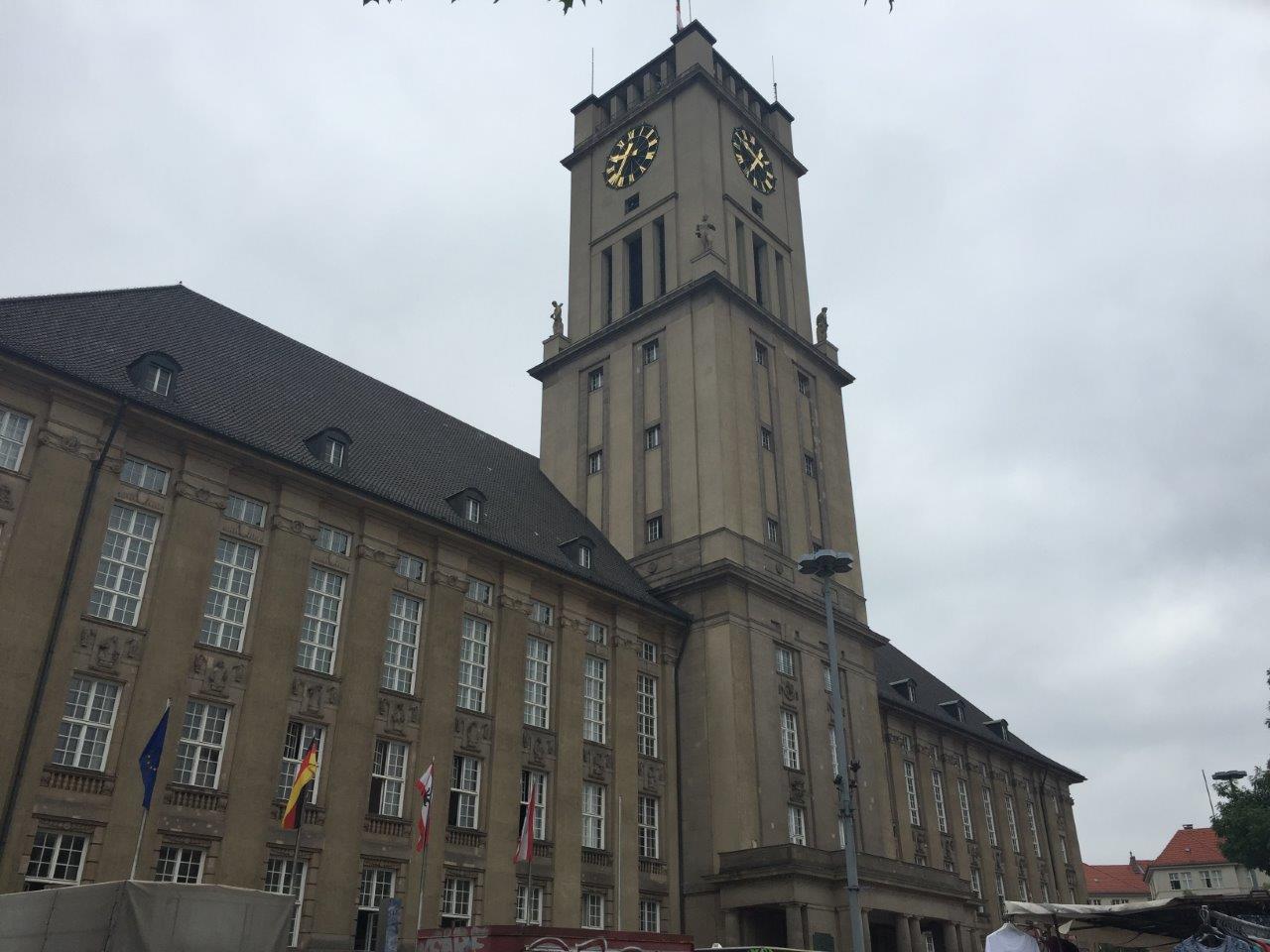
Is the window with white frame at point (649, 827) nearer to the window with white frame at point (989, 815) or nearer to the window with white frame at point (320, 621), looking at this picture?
the window with white frame at point (320, 621)

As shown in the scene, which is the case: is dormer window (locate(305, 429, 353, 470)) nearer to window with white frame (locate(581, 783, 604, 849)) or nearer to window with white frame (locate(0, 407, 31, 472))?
window with white frame (locate(0, 407, 31, 472))

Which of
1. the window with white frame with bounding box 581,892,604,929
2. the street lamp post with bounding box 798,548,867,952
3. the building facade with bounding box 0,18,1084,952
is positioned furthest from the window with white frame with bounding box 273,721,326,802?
the street lamp post with bounding box 798,548,867,952

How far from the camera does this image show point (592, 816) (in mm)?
33844

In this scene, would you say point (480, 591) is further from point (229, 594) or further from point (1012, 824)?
point (1012, 824)

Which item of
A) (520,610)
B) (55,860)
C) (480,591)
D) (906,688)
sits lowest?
(55,860)

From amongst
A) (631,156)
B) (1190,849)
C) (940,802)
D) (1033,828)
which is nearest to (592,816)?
(940,802)

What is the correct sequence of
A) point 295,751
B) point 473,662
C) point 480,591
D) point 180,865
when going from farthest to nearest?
point 480,591, point 473,662, point 295,751, point 180,865

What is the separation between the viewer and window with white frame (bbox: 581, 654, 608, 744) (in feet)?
115

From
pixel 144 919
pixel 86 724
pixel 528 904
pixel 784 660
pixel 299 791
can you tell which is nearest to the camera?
pixel 144 919

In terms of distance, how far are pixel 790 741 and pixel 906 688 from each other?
634 inches

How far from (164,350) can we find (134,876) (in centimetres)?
1516

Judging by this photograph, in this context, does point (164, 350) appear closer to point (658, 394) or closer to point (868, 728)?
point (658, 394)

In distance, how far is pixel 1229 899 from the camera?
15.0 metres

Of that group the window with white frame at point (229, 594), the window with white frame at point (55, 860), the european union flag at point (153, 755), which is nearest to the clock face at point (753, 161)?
the window with white frame at point (229, 594)
